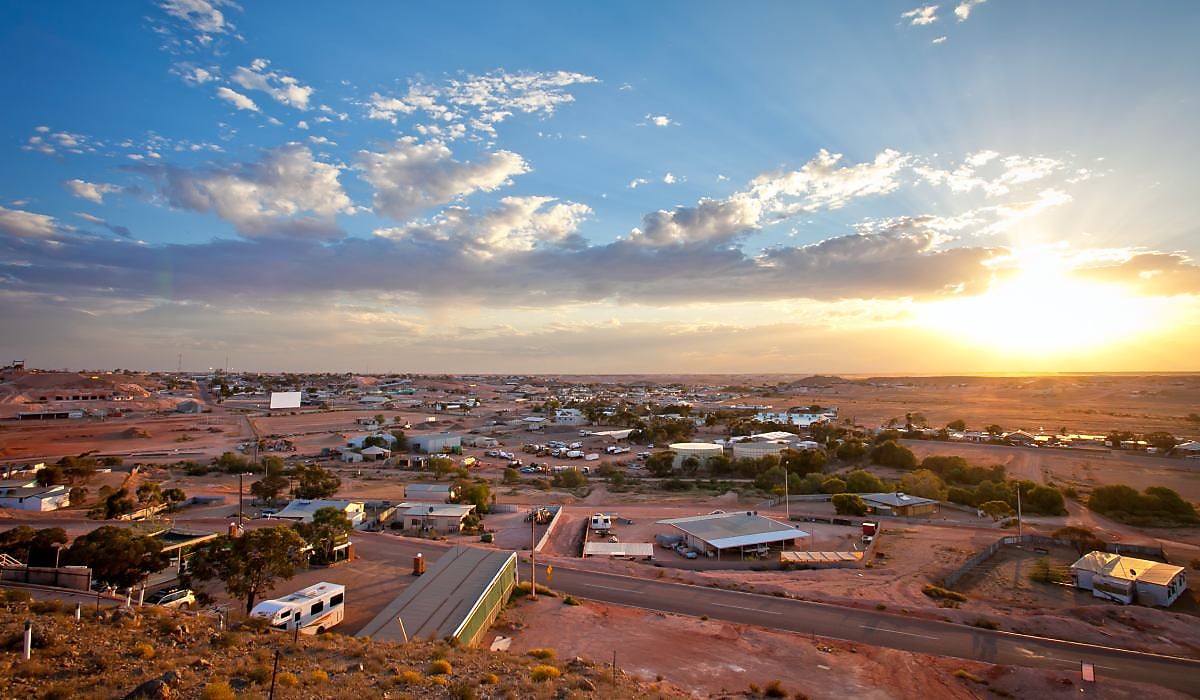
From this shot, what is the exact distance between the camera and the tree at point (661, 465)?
180 ft

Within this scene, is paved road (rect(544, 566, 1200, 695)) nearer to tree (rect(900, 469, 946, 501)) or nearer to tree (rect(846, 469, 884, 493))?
tree (rect(846, 469, 884, 493))

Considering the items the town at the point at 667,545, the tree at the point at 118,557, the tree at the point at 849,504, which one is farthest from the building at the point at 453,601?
the tree at the point at 849,504

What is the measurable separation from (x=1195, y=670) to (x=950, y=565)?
→ 36.7 ft

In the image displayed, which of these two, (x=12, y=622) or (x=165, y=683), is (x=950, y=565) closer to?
(x=165, y=683)

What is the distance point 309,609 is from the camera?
1770 cm

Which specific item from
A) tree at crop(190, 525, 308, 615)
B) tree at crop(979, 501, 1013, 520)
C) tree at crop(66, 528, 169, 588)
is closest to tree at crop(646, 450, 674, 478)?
tree at crop(979, 501, 1013, 520)

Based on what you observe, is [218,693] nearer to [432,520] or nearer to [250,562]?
[250,562]

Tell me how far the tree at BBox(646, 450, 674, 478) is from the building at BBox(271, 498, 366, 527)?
2756 centimetres

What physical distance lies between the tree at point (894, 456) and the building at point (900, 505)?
13.3 meters

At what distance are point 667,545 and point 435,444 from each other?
40.1 metres

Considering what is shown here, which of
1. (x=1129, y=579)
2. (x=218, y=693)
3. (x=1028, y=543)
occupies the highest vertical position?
(x=218, y=693)

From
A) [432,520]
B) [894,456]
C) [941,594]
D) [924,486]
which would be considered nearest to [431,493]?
[432,520]

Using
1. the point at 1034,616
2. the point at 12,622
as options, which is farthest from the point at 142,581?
the point at 1034,616

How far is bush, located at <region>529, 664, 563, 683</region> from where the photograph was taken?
1194cm
